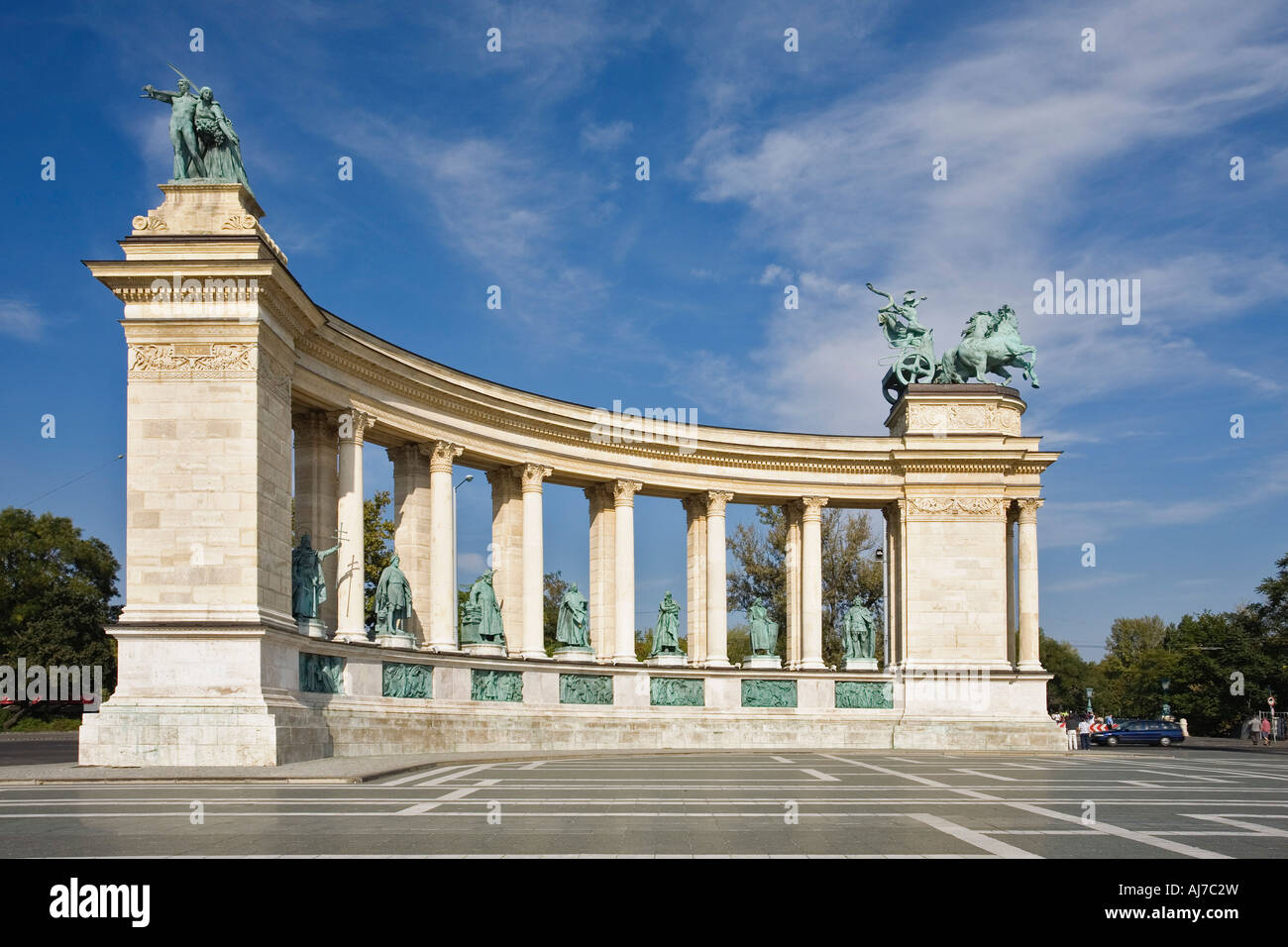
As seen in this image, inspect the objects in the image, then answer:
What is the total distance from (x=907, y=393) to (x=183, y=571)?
121 feet

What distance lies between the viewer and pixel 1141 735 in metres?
77.2

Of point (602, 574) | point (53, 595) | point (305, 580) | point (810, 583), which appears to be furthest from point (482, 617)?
point (53, 595)

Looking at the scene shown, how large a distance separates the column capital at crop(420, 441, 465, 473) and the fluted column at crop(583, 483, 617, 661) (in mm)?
9930

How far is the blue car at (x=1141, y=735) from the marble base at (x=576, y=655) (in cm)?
3940

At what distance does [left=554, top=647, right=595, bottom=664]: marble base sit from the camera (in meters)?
52.5

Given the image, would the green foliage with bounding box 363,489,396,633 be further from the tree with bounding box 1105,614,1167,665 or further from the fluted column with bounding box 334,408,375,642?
the tree with bounding box 1105,614,1167,665

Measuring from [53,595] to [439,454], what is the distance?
47.8 metres

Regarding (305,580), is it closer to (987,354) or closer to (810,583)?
(810,583)

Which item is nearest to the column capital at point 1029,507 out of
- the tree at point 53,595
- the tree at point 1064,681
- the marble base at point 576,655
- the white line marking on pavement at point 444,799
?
the marble base at point 576,655

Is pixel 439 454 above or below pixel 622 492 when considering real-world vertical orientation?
above

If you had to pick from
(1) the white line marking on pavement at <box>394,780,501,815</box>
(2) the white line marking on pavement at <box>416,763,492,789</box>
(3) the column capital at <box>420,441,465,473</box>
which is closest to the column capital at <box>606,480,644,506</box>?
(3) the column capital at <box>420,441,465,473</box>
